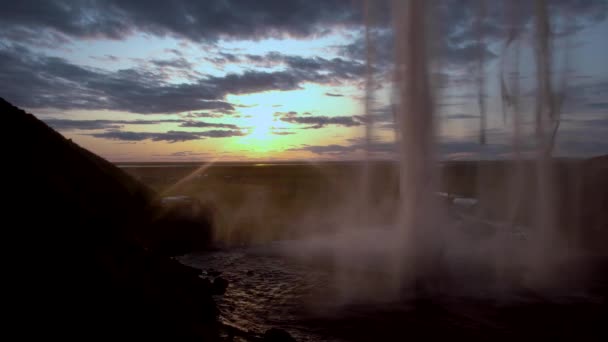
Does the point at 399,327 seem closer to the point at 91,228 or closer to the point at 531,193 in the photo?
the point at 91,228

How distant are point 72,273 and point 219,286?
696cm

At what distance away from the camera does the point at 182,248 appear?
23.8 meters

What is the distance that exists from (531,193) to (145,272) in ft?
78.8

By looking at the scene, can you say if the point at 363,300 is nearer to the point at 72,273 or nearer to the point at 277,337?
the point at 277,337

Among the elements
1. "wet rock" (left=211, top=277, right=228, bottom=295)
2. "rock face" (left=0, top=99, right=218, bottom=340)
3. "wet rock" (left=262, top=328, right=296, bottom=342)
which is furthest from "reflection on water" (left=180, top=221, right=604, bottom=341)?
"rock face" (left=0, top=99, right=218, bottom=340)

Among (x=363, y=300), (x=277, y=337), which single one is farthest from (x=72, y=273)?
(x=363, y=300)

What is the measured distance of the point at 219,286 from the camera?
1550cm

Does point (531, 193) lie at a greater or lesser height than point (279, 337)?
greater

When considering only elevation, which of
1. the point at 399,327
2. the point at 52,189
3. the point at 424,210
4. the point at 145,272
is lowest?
the point at 399,327

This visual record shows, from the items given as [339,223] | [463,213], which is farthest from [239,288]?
[463,213]

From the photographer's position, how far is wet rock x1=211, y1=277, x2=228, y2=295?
15.2 metres

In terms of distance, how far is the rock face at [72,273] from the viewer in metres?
8.31

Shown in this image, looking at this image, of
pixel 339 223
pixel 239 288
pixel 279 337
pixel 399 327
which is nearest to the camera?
pixel 279 337

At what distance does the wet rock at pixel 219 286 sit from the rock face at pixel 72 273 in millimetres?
454
